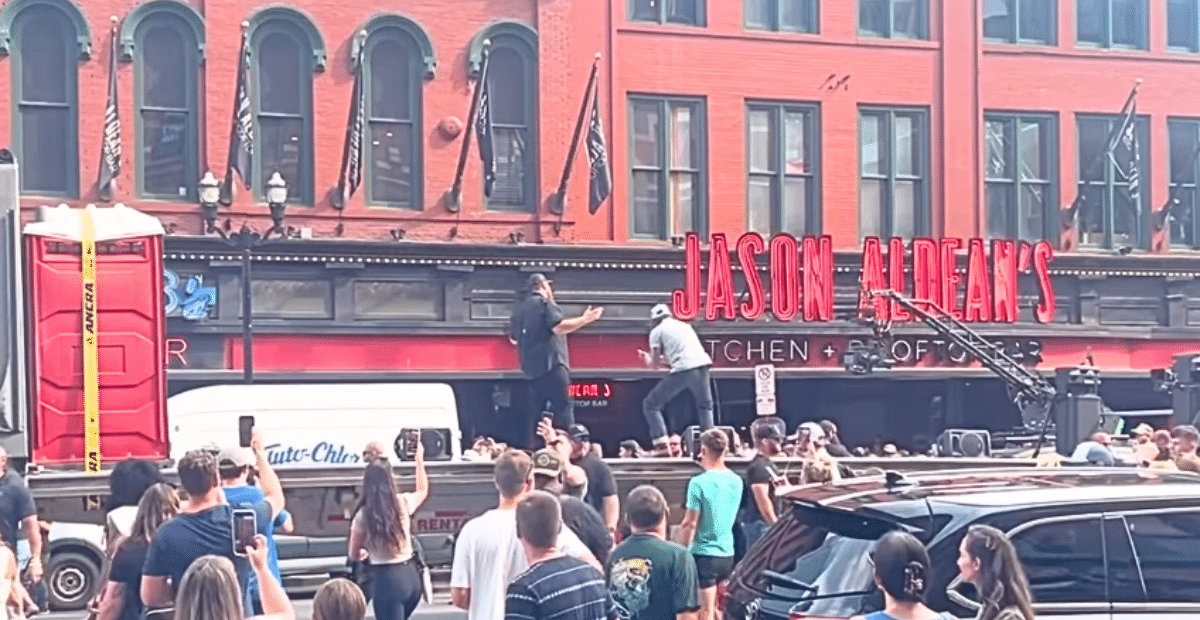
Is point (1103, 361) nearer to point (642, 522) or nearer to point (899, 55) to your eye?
point (899, 55)

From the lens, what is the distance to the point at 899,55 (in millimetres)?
26172

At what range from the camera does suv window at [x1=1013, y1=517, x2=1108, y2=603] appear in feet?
23.2

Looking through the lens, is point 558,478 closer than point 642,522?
No

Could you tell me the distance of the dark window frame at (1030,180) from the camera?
1056 inches

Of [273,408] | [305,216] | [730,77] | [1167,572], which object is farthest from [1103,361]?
[1167,572]

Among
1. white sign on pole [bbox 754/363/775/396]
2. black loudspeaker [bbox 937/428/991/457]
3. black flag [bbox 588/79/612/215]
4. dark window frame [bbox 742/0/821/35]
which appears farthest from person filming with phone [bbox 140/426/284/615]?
dark window frame [bbox 742/0/821/35]

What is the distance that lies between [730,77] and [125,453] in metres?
13.7

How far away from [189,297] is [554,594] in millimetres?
16508

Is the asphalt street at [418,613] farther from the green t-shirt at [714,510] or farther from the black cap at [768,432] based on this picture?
the green t-shirt at [714,510]

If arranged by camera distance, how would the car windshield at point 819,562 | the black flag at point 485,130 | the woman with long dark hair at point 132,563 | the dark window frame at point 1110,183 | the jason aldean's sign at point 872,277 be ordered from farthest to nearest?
1. the dark window frame at point 1110,183
2. the jason aldean's sign at point 872,277
3. the black flag at point 485,130
4. the woman with long dark hair at point 132,563
5. the car windshield at point 819,562

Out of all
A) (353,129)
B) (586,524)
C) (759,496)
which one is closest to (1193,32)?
(353,129)

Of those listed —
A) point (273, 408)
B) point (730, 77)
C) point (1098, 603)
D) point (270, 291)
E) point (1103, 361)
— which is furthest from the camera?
point (1103, 361)

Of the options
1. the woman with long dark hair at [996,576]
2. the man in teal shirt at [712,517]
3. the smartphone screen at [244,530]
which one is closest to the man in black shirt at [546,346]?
the man in teal shirt at [712,517]

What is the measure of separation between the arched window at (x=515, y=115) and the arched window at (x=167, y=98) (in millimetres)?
4198
